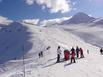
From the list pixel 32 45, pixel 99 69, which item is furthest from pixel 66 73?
pixel 32 45

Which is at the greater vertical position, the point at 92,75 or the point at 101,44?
the point at 101,44

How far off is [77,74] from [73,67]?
3.31 m

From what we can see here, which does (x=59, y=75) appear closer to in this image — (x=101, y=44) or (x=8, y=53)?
(x=8, y=53)

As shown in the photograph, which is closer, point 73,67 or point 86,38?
point 73,67

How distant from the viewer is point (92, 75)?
2292cm

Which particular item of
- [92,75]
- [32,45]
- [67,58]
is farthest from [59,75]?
[32,45]

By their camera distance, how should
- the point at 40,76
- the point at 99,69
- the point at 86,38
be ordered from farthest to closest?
the point at 86,38 → the point at 99,69 → the point at 40,76

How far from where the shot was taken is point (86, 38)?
142 m

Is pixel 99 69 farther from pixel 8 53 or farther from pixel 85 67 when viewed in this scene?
pixel 8 53

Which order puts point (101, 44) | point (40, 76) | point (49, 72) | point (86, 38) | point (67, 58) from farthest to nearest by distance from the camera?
point (86, 38), point (101, 44), point (67, 58), point (49, 72), point (40, 76)

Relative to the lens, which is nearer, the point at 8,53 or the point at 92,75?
the point at 92,75

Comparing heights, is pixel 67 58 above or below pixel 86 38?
below

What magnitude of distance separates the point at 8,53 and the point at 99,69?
58452mm

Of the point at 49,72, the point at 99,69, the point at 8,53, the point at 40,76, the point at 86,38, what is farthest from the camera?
the point at 86,38
